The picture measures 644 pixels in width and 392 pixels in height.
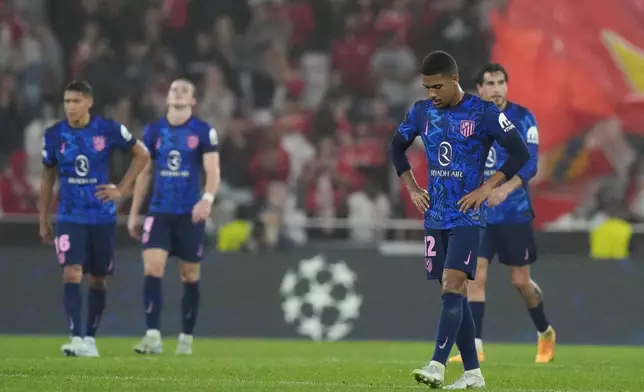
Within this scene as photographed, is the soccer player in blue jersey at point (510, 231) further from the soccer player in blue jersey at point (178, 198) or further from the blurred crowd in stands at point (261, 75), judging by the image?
the blurred crowd in stands at point (261, 75)

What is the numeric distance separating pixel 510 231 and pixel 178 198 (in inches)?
125

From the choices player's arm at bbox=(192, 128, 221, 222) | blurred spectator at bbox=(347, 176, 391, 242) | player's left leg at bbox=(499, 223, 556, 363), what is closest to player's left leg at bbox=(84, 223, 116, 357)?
player's arm at bbox=(192, 128, 221, 222)

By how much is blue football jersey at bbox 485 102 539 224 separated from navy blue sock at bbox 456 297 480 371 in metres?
3.30

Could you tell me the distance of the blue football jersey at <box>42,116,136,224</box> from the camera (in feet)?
40.9

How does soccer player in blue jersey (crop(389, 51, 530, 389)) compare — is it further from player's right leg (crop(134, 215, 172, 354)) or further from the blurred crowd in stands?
the blurred crowd in stands

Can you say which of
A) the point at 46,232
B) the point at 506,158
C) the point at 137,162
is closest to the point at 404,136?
the point at 506,158

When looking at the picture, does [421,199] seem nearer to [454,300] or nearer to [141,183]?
[454,300]

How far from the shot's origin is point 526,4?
20.9m

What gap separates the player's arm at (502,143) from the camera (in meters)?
8.57

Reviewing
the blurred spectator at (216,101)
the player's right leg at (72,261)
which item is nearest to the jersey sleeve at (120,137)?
the player's right leg at (72,261)

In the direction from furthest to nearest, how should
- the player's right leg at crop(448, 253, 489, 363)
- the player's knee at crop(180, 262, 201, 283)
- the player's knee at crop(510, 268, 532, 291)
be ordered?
the player's knee at crop(180, 262, 201, 283), the player's knee at crop(510, 268, 532, 291), the player's right leg at crop(448, 253, 489, 363)

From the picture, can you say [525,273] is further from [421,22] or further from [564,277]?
[421,22]

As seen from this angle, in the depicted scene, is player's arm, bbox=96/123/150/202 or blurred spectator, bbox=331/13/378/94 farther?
blurred spectator, bbox=331/13/378/94

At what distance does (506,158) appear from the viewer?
12.1 m
